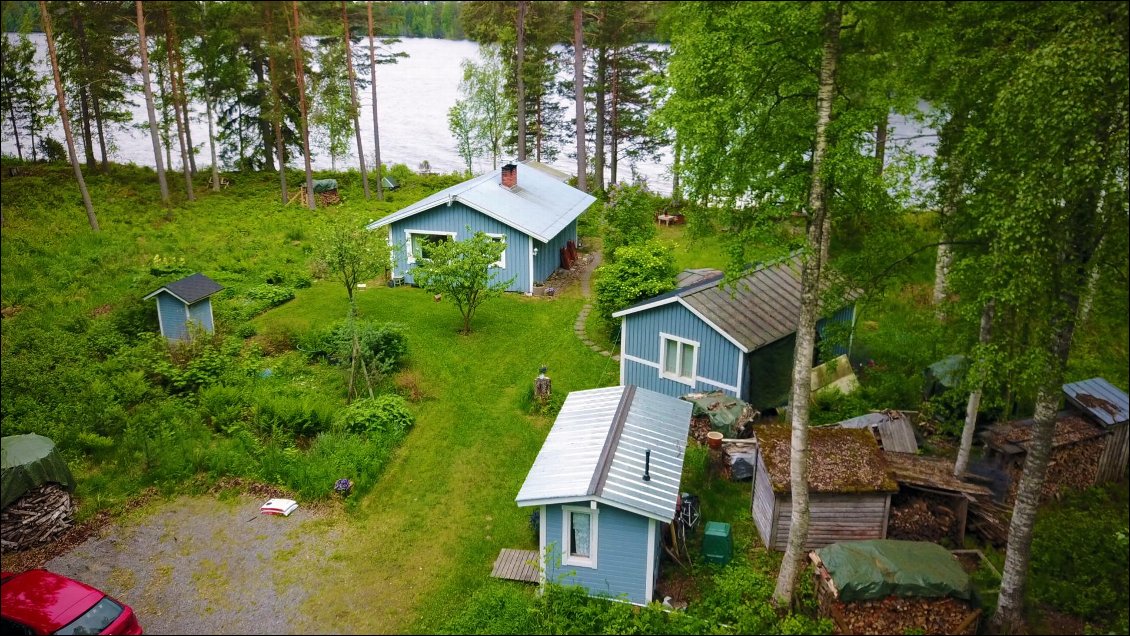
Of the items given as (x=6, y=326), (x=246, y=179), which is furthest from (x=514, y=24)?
(x=6, y=326)

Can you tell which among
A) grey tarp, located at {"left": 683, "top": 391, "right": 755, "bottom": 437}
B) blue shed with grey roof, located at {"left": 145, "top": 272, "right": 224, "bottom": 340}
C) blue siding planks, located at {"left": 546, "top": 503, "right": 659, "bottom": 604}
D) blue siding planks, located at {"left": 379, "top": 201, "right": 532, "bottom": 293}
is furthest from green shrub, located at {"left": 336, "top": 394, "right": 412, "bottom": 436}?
blue siding planks, located at {"left": 379, "top": 201, "right": 532, "bottom": 293}

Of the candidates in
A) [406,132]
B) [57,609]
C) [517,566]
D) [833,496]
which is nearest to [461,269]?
[517,566]

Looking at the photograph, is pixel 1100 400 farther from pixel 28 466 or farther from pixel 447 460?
pixel 28 466

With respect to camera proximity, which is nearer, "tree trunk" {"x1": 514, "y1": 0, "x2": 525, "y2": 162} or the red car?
the red car

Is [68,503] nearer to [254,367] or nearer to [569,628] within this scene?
[254,367]

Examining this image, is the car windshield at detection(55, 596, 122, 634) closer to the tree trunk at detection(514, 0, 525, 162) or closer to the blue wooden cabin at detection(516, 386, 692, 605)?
the blue wooden cabin at detection(516, 386, 692, 605)

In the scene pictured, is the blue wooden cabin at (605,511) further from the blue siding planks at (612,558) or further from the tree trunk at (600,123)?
the tree trunk at (600,123)
